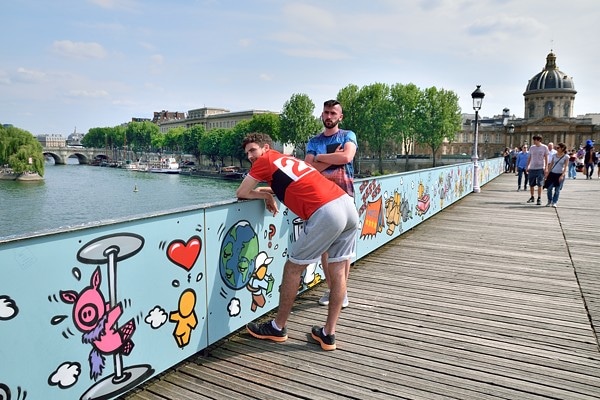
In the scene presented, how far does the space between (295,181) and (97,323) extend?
171cm

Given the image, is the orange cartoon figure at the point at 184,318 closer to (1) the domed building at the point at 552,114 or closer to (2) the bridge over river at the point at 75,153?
(1) the domed building at the point at 552,114

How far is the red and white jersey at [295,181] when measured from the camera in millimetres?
3381

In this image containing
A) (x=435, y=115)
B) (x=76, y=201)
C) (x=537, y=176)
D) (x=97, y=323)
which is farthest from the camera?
(x=435, y=115)

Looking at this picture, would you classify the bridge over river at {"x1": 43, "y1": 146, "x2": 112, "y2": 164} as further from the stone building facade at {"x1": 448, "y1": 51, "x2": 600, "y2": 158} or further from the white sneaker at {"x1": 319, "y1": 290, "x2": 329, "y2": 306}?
the white sneaker at {"x1": 319, "y1": 290, "x2": 329, "y2": 306}

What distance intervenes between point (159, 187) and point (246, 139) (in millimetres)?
70526

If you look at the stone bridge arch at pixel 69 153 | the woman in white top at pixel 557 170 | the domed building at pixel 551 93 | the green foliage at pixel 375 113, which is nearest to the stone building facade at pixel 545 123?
the domed building at pixel 551 93

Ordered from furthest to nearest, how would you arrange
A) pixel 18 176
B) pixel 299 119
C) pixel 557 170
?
pixel 299 119
pixel 18 176
pixel 557 170

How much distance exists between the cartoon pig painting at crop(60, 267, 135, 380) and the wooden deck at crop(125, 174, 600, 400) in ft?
1.69

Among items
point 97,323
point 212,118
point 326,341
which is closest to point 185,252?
point 97,323

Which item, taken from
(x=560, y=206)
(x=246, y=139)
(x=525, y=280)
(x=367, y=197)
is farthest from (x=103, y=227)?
(x=560, y=206)

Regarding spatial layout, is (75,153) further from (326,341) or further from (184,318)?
(326,341)

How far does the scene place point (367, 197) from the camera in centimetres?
653

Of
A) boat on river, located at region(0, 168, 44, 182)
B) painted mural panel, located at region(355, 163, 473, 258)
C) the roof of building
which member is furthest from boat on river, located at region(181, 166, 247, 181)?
the roof of building

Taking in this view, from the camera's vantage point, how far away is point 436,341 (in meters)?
4.00
